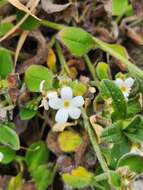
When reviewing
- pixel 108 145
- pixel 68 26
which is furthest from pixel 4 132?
pixel 68 26

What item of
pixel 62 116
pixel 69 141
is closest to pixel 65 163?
pixel 69 141

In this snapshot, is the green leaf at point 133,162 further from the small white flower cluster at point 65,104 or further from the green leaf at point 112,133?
the small white flower cluster at point 65,104

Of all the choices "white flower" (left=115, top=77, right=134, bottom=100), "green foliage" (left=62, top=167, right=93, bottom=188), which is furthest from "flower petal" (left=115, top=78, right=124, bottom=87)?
"green foliage" (left=62, top=167, right=93, bottom=188)

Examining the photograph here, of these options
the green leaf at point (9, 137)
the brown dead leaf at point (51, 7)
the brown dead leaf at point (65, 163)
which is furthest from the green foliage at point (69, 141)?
the brown dead leaf at point (51, 7)

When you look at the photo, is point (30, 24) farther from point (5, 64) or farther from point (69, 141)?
point (69, 141)

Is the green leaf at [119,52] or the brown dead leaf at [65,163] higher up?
the green leaf at [119,52]

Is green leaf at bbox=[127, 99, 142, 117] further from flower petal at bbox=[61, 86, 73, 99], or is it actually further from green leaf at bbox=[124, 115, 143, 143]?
flower petal at bbox=[61, 86, 73, 99]

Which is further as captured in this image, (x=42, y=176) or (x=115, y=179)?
(x=42, y=176)
